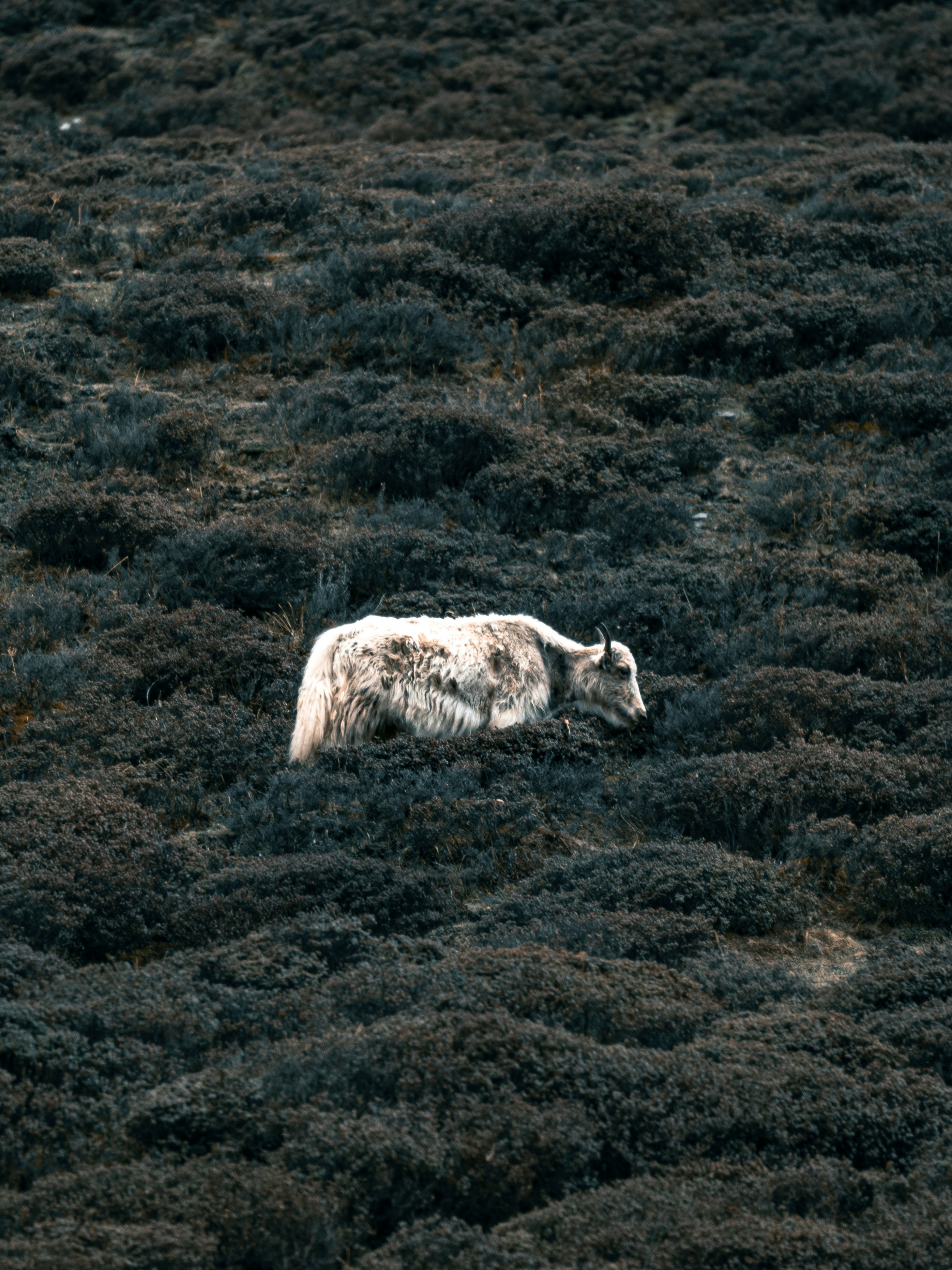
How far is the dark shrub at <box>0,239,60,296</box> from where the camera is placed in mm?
17547

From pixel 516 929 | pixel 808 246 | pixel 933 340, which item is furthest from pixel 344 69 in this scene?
pixel 516 929

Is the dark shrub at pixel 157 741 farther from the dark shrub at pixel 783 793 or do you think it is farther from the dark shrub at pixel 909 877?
the dark shrub at pixel 909 877

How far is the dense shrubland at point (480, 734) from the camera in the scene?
16.4 ft

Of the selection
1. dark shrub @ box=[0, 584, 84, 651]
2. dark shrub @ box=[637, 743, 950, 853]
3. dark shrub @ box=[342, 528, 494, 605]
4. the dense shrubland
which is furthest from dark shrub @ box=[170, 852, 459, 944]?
dark shrub @ box=[342, 528, 494, 605]

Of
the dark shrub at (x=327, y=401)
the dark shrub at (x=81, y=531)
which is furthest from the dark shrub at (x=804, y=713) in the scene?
the dark shrub at (x=327, y=401)

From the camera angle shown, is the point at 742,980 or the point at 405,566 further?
the point at 405,566

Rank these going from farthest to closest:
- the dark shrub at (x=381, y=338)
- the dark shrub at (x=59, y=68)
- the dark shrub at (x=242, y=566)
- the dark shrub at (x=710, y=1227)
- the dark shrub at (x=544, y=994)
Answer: the dark shrub at (x=59, y=68)
the dark shrub at (x=381, y=338)
the dark shrub at (x=242, y=566)
the dark shrub at (x=544, y=994)
the dark shrub at (x=710, y=1227)

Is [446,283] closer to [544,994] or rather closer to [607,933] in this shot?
[607,933]

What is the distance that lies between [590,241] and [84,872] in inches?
528

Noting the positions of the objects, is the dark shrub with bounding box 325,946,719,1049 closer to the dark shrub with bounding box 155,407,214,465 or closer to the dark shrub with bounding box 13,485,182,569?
the dark shrub with bounding box 13,485,182,569

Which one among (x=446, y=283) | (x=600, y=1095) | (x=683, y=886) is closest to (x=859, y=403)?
(x=446, y=283)

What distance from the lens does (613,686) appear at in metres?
9.78

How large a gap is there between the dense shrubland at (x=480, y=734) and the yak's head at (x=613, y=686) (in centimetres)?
24

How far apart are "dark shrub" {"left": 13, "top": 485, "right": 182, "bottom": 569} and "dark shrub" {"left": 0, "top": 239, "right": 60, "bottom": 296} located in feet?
21.4
